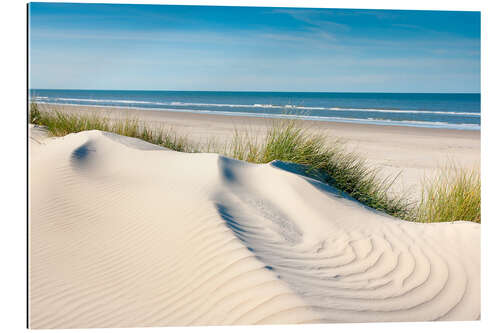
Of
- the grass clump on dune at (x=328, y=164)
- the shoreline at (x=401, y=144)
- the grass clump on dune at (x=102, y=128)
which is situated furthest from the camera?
the shoreline at (x=401, y=144)

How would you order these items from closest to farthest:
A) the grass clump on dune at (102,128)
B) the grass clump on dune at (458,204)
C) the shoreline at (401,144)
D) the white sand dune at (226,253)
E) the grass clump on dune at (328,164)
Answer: the white sand dune at (226,253) → the grass clump on dune at (458,204) → the grass clump on dune at (328,164) → the grass clump on dune at (102,128) → the shoreline at (401,144)

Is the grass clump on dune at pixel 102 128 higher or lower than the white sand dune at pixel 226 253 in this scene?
higher

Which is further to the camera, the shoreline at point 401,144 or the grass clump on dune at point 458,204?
the shoreline at point 401,144

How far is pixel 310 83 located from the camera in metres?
5.18

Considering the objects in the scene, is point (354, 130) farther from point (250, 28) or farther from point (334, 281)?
point (334, 281)

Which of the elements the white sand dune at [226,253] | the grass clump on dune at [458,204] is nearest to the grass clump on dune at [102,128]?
the white sand dune at [226,253]

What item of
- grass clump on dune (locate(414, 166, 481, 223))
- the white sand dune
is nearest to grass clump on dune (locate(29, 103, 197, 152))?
the white sand dune

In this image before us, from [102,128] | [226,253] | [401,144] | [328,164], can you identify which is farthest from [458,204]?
[401,144]

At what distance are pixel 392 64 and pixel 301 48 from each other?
1050 millimetres

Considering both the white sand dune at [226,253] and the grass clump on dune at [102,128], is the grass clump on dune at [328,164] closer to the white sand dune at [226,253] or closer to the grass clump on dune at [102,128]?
the white sand dune at [226,253]

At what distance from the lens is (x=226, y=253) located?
9.21 ft

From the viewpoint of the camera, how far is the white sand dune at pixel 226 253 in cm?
260

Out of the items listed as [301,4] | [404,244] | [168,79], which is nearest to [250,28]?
[301,4]

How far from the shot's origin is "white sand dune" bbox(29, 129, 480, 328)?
2602 millimetres
